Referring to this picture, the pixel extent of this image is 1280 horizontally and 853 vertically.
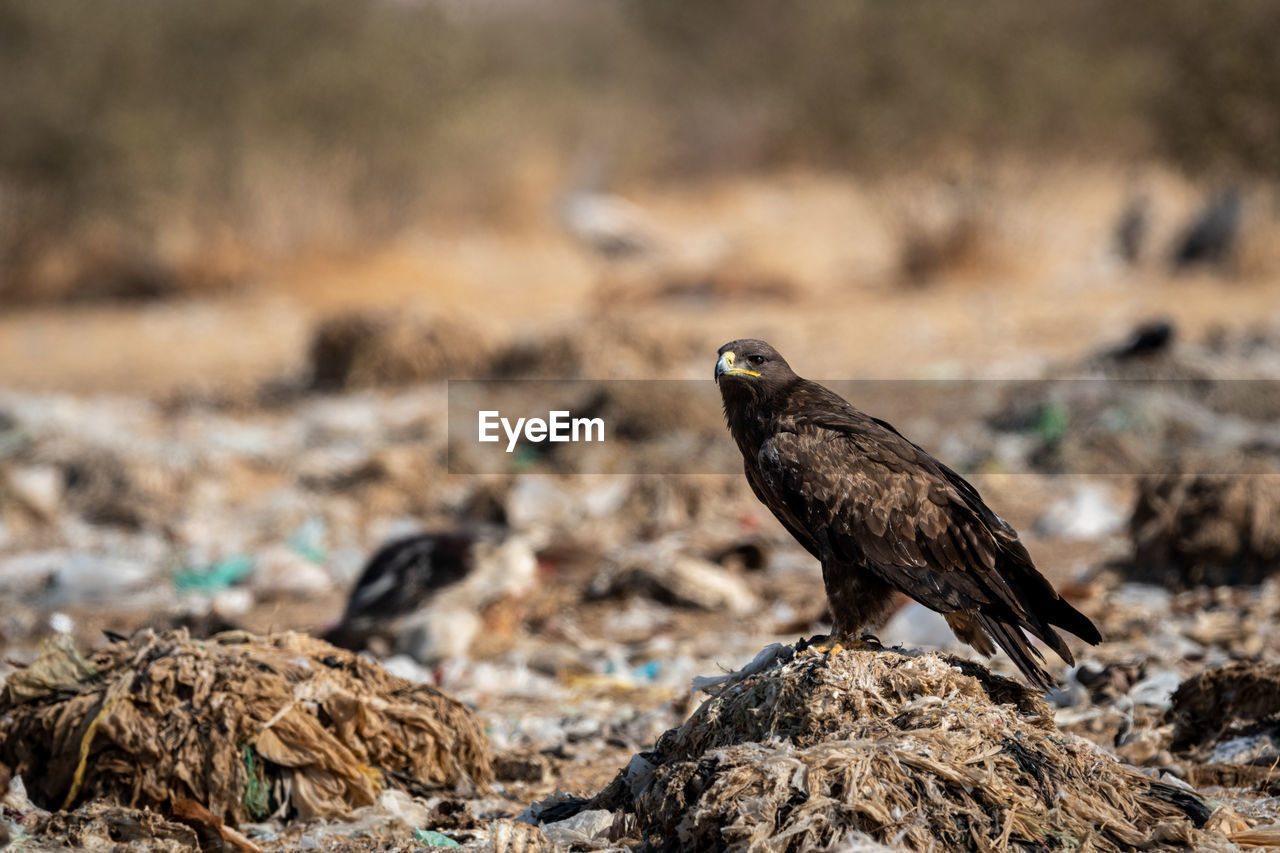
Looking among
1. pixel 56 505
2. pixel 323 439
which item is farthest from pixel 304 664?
pixel 323 439

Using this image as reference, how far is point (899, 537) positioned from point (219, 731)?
1.81 meters

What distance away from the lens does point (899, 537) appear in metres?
3.43

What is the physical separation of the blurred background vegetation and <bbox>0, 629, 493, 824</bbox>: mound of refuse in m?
11.8

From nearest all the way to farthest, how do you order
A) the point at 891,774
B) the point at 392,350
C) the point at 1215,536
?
the point at 891,774 → the point at 1215,536 → the point at 392,350

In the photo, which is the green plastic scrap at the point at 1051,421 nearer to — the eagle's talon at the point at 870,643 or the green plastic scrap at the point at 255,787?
the eagle's talon at the point at 870,643

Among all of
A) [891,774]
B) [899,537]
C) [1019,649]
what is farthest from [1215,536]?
[891,774]

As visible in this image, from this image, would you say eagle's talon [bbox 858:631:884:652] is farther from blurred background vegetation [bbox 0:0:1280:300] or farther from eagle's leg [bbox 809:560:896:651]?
blurred background vegetation [bbox 0:0:1280:300]

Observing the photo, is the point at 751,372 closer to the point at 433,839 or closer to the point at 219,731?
the point at 433,839

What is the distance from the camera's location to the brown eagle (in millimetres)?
3412

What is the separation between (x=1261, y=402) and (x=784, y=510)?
19.2 feet

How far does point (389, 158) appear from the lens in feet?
54.9

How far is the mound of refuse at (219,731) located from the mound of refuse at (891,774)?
2.29ft

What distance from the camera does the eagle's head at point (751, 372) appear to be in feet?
12.3

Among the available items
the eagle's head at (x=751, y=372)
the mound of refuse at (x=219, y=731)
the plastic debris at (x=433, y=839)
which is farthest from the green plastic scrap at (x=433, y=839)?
the eagle's head at (x=751, y=372)
